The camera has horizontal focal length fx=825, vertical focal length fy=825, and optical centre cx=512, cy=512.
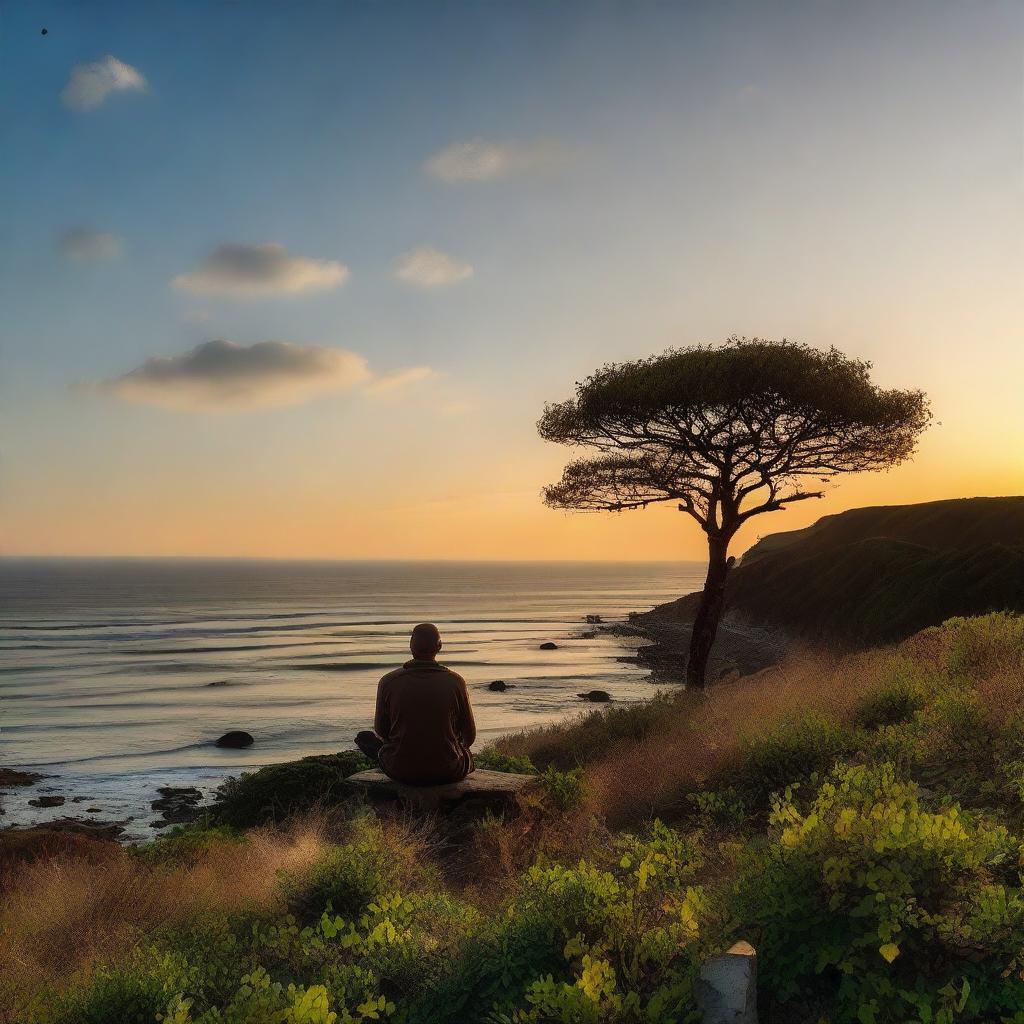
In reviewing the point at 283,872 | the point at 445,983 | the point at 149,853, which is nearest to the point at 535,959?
the point at 445,983

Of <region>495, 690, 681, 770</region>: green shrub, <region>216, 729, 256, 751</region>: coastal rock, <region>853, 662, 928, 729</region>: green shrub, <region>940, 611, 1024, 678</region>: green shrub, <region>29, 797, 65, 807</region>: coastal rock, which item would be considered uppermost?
<region>940, 611, 1024, 678</region>: green shrub

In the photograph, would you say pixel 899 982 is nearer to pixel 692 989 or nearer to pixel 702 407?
pixel 692 989

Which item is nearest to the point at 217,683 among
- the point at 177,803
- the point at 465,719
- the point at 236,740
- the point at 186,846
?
the point at 236,740

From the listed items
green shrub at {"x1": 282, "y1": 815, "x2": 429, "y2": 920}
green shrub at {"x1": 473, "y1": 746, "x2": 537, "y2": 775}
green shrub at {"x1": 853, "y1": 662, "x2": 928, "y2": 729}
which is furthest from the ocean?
green shrub at {"x1": 853, "y1": 662, "x2": 928, "y2": 729}

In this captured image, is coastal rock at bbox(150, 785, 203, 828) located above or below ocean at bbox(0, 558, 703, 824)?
above

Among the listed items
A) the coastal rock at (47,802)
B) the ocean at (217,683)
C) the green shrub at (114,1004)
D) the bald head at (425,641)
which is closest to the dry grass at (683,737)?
the bald head at (425,641)

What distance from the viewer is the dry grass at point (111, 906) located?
5.28 meters

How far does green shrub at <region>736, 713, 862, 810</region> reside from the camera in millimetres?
7988

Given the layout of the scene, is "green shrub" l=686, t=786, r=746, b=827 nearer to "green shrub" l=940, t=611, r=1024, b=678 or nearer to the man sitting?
the man sitting

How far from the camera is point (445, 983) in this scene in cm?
416

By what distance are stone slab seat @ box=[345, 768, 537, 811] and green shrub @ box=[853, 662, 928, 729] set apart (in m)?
3.93

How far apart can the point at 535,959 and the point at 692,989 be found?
86 cm

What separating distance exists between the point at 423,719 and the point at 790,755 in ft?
12.2

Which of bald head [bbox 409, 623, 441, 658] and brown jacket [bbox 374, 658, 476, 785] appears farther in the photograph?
bald head [bbox 409, 623, 441, 658]
